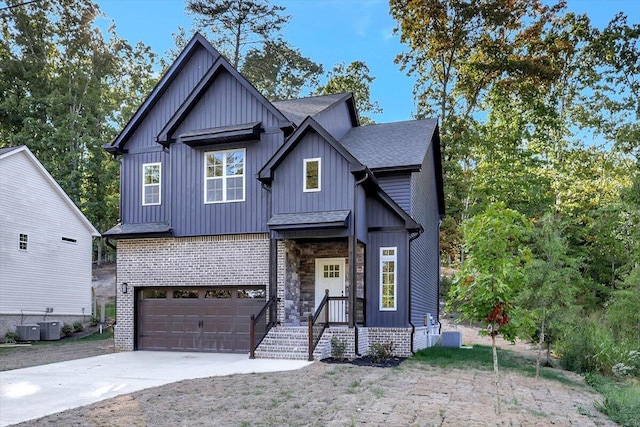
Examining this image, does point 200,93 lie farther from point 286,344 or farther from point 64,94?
point 64,94

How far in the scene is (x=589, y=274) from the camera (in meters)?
31.9

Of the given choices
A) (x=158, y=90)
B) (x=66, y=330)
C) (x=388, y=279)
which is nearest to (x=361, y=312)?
(x=388, y=279)

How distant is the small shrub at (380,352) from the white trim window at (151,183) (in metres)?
8.26

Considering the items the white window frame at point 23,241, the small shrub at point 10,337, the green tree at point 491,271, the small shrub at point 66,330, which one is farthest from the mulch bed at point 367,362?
the white window frame at point 23,241

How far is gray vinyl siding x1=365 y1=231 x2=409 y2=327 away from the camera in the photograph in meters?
15.8

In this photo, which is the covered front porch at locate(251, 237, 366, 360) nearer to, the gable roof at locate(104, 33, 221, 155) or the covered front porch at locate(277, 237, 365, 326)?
the covered front porch at locate(277, 237, 365, 326)

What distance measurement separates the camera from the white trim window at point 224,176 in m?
16.6

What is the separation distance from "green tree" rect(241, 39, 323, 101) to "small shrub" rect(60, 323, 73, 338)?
21072mm

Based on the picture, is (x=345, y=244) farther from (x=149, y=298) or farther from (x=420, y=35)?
(x=420, y=35)

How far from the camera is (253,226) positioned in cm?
1608

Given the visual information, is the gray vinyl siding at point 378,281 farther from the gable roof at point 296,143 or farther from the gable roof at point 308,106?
the gable roof at point 308,106

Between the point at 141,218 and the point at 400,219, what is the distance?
326 inches

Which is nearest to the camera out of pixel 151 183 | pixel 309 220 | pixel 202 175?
pixel 309 220

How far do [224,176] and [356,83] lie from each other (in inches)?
847
